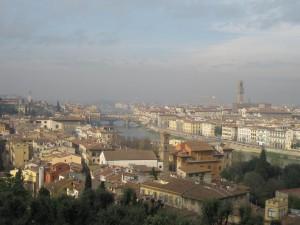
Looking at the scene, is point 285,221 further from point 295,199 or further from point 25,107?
point 25,107

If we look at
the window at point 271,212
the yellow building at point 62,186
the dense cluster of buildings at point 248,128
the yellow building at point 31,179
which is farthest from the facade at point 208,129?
the window at point 271,212

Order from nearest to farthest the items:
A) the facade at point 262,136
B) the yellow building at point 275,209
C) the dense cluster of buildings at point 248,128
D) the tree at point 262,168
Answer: the yellow building at point 275,209, the tree at point 262,168, the dense cluster of buildings at point 248,128, the facade at point 262,136

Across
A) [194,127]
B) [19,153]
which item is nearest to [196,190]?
[19,153]

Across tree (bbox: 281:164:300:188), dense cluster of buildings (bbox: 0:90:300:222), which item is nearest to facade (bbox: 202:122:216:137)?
dense cluster of buildings (bbox: 0:90:300:222)

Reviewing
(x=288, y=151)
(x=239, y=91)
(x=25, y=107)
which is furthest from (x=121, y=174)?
(x=239, y=91)

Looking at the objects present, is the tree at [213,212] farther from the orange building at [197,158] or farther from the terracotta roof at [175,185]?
the orange building at [197,158]

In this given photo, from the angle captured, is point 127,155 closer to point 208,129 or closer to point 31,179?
point 31,179
